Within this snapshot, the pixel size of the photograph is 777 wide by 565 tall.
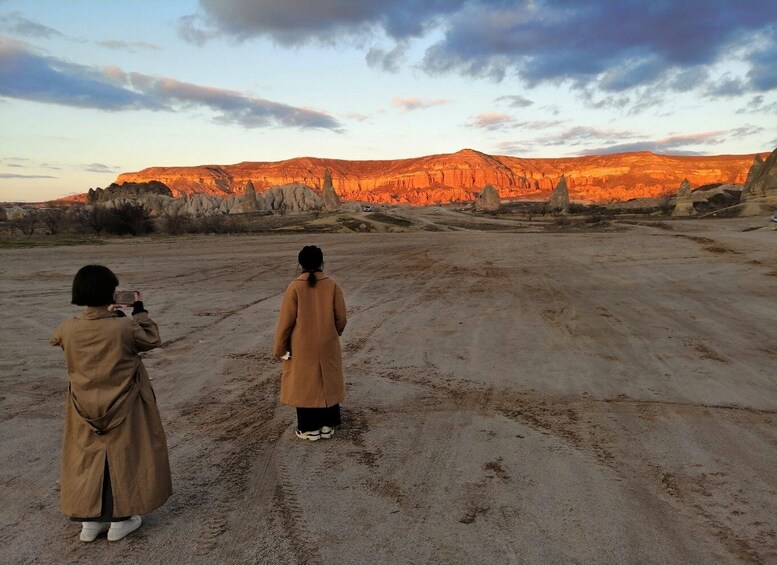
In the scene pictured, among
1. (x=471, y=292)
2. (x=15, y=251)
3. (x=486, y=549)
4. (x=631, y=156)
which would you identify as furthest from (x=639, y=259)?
(x=631, y=156)

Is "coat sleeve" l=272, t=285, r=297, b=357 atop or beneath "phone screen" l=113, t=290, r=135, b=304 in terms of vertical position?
beneath

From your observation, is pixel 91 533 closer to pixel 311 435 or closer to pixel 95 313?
pixel 95 313

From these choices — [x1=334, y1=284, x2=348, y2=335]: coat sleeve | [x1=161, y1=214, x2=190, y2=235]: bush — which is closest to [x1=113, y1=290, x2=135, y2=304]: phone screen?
[x1=334, y1=284, x2=348, y2=335]: coat sleeve

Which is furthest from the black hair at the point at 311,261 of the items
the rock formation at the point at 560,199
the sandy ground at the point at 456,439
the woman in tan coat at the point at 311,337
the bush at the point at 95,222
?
the rock formation at the point at 560,199

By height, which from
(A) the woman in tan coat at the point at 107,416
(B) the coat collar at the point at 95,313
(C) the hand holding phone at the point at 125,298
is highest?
(C) the hand holding phone at the point at 125,298

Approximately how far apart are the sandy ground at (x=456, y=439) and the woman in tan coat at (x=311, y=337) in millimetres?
532

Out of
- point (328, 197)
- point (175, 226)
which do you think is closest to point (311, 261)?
point (175, 226)

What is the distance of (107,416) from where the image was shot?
3.04 meters

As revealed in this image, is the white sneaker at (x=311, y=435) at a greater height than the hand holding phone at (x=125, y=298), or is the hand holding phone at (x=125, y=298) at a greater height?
the hand holding phone at (x=125, y=298)

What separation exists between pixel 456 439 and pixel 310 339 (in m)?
1.65

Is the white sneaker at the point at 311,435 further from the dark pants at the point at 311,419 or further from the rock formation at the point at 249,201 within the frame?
the rock formation at the point at 249,201

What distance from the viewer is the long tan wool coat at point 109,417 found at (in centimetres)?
301

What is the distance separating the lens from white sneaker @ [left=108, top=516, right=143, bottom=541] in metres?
3.25

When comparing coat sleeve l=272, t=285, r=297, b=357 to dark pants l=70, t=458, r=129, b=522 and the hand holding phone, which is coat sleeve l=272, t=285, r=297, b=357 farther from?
dark pants l=70, t=458, r=129, b=522
